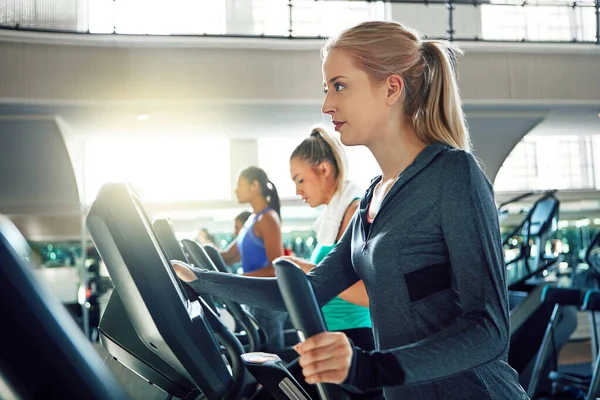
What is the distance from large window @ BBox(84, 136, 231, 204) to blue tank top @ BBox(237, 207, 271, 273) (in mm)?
3560

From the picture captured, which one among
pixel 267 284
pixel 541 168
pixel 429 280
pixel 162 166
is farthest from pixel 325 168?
pixel 541 168

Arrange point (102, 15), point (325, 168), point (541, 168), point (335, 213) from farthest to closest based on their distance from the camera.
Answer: point (541, 168) → point (102, 15) → point (325, 168) → point (335, 213)

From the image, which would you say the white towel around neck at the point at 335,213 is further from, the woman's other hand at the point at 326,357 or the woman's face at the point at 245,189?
the woman's other hand at the point at 326,357

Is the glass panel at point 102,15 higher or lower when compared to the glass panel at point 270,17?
lower

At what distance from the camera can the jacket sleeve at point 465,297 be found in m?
0.76

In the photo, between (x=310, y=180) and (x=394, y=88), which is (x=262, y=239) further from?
(x=394, y=88)

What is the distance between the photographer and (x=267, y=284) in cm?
115

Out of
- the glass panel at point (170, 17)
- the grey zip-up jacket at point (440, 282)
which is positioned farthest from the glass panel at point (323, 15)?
the grey zip-up jacket at point (440, 282)

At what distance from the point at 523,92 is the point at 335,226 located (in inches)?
208

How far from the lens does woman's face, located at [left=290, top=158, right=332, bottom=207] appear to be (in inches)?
89.6

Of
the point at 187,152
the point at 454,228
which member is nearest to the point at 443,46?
the point at 454,228

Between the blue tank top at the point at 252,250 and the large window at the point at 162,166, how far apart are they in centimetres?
356

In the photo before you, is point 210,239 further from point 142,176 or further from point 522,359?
point 522,359

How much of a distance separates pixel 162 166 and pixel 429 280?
26.0 ft
